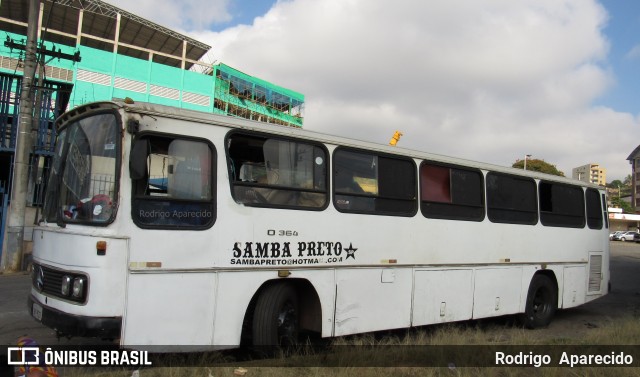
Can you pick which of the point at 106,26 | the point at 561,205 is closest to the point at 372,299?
the point at 561,205

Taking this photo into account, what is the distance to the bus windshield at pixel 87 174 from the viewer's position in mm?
4750

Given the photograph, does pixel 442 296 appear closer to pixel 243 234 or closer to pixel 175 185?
pixel 243 234

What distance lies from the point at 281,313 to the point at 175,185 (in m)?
1.97

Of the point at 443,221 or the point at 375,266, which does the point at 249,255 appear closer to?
the point at 375,266

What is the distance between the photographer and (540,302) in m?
9.41

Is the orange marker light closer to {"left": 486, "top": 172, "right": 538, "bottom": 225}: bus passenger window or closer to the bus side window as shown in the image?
{"left": 486, "top": 172, "right": 538, "bottom": 225}: bus passenger window

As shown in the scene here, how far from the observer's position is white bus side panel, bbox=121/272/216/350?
4.63 metres

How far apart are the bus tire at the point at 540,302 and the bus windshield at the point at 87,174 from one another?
24.8 feet

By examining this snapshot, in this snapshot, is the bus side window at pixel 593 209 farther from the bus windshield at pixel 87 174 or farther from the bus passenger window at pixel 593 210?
the bus windshield at pixel 87 174

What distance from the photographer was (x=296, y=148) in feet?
19.7

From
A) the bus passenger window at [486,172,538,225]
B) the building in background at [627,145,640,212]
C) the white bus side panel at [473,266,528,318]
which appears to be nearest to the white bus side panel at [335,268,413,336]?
the white bus side panel at [473,266,528,318]

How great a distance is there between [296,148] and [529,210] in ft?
17.3

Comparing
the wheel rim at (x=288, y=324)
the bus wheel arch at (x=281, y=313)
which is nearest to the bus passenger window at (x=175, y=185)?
the bus wheel arch at (x=281, y=313)

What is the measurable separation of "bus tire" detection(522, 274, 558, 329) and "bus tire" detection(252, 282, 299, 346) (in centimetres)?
520
